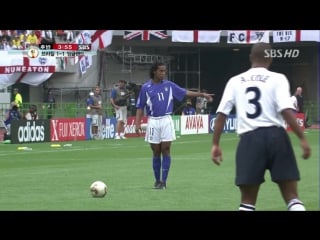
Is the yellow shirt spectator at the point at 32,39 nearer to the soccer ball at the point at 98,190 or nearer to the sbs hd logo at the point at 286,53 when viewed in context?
the sbs hd logo at the point at 286,53

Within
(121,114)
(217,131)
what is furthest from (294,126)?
(121,114)

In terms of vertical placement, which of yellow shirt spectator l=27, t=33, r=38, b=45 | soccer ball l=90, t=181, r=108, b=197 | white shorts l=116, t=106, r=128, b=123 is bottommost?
soccer ball l=90, t=181, r=108, b=197

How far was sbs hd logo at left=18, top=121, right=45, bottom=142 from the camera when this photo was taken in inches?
1237

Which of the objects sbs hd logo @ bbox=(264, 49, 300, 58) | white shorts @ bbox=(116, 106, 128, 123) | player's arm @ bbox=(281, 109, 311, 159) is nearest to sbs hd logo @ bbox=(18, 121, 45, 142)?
white shorts @ bbox=(116, 106, 128, 123)

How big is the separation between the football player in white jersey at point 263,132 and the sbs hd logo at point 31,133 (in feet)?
73.5

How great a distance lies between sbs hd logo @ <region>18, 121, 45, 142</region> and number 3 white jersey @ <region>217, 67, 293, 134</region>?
22.4 meters

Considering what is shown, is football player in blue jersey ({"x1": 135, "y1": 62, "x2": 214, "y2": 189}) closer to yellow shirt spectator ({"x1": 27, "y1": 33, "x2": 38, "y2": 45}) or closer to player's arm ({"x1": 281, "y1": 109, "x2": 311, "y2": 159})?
player's arm ({"x1": 281, "y1": 109, "x2": 311, "y2": 159})

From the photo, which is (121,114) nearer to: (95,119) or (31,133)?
(95,119)

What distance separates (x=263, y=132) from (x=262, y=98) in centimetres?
38

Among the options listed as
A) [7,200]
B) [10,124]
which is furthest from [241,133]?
[10,124]

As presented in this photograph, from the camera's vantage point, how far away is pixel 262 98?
9609 millimetres

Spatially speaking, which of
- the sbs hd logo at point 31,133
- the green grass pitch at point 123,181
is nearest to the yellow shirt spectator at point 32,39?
the sbs hd logo at point 31,133

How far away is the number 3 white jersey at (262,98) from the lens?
9578 mm
